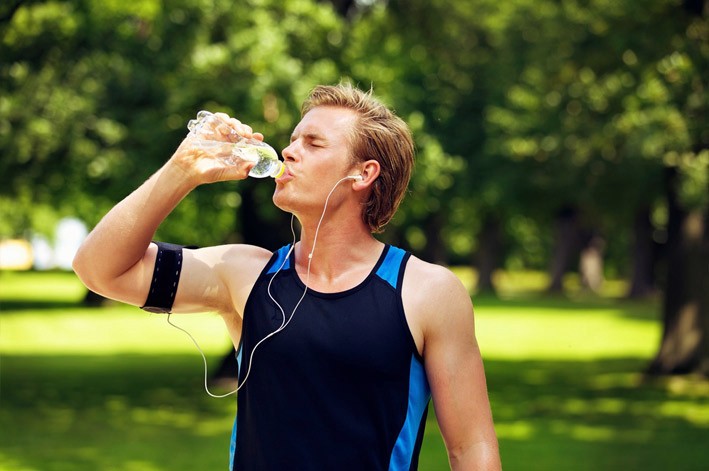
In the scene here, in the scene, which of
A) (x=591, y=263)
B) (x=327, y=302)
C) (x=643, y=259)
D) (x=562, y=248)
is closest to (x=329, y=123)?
(x=327, y=302)

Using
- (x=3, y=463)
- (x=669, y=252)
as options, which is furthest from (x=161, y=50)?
(x=669, y=252)

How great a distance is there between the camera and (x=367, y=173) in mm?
3492

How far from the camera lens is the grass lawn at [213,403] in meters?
13.1

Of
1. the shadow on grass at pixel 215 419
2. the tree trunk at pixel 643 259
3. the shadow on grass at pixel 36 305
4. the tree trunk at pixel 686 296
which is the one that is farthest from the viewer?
the tree trunk at pixel 643 259

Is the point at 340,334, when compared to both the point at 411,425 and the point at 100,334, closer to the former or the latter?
the point at 411,425

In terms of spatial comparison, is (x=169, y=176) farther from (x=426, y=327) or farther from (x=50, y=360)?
(x=50, y=360)

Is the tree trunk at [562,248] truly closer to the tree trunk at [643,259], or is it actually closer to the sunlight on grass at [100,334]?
the tree trunk at [643,259]

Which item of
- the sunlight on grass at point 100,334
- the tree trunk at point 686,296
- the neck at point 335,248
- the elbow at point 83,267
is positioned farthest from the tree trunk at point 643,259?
the elbow at point 83,267

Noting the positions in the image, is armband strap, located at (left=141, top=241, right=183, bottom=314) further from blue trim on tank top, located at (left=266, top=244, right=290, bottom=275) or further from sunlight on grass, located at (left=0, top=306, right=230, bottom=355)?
sunlight on grass, located at (left=0, top=306, right=230, bottom=355)

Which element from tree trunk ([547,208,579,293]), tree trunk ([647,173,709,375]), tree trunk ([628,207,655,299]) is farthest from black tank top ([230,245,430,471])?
tree trunk ([547,208,579,293])

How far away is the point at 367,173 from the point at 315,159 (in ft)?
0.54

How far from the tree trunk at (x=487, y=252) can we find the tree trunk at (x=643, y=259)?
7.21 m

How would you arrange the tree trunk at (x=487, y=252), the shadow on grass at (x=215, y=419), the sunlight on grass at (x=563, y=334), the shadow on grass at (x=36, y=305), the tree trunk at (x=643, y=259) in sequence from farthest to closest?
the tree trunk at (x=487, y=252)
the tree trunk at (x=643, y=259)
the shadow on grass at (x=36, y=305)
the sunlight on grass at (x=563, y=334)
the shadow on grass at (x=215, y=419)

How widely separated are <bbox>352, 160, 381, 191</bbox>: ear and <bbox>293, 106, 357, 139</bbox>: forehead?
104 millimetres
